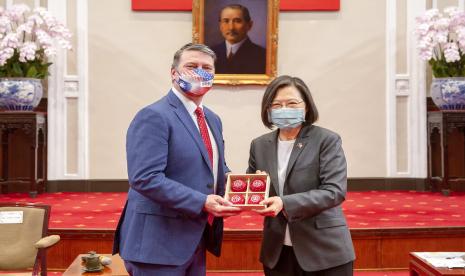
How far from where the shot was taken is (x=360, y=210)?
18.7 ft

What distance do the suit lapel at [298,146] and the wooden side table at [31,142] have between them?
4475mm

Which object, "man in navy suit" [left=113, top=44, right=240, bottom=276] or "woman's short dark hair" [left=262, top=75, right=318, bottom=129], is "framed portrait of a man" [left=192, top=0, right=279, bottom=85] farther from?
"man in navy suit" [left=113, top=44, right=240, bottom=276]

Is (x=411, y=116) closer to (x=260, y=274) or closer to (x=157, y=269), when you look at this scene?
(x=260, y=274)

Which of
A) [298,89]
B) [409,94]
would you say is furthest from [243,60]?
[298,89]

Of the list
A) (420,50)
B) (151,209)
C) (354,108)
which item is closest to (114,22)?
(354,108)

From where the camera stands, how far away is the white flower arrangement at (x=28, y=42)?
642 cm

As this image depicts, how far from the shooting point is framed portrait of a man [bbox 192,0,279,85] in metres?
7.00

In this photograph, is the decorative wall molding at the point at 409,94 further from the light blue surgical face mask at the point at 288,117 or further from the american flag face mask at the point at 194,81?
the american flag face mask at the point at 194,81

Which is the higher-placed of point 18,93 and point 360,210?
point 18,93

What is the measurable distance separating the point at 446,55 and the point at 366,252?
2771 millimetres

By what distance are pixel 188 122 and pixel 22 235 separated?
1859 mm

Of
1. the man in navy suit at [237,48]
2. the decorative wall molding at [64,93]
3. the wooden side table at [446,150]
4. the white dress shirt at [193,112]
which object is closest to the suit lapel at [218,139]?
the white dress shirt at [193,112]

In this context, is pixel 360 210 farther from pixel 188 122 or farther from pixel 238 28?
pixel 188 122

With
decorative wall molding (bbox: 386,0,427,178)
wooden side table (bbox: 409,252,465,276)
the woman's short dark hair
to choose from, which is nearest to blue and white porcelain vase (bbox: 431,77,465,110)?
decorative wall molding (bbox: 386,0,427,178)
